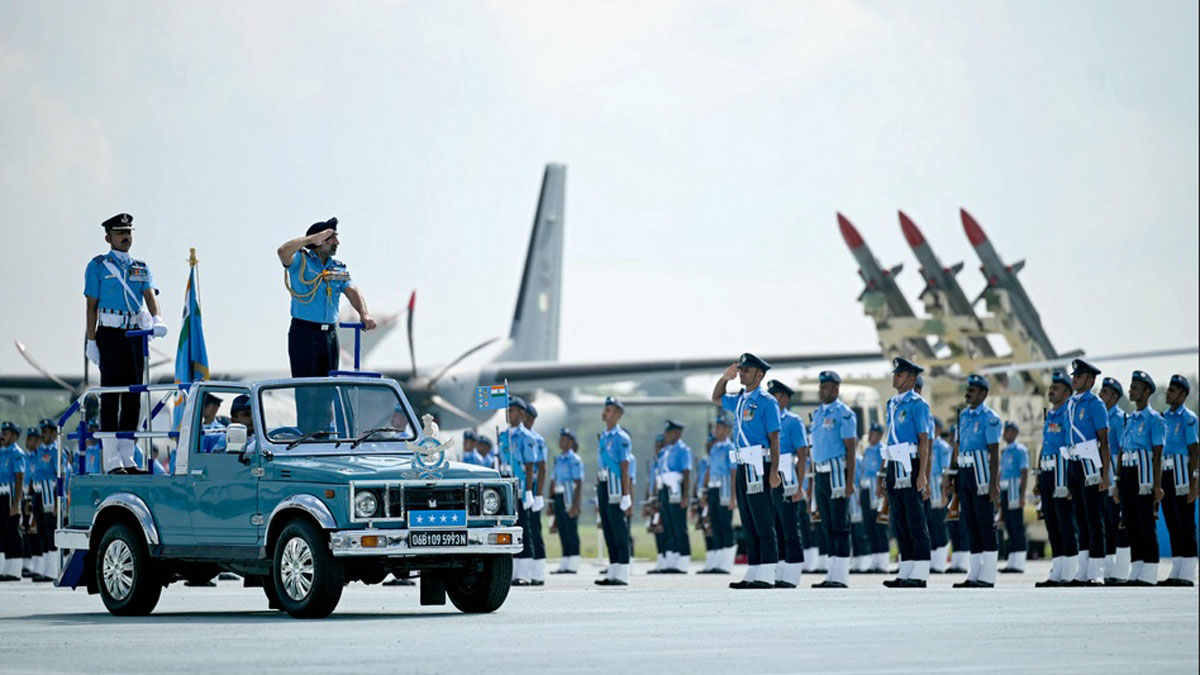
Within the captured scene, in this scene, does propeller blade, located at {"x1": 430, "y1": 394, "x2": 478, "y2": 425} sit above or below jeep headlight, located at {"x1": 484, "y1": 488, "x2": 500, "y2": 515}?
above

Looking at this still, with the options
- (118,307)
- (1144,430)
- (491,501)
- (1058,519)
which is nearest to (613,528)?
(1058,519)

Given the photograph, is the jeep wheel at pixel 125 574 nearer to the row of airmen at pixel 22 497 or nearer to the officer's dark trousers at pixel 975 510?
the officer's dark trousers at pixel 975 510

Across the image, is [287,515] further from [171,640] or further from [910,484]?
[910,484]

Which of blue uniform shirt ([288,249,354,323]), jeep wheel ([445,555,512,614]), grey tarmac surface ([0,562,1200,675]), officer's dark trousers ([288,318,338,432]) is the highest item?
blue uniform shirt ([288,249,354,323])

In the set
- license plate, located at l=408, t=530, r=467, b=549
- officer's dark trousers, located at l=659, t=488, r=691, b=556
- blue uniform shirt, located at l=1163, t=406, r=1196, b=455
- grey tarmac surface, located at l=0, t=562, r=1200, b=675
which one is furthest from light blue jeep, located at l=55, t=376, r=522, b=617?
officer's dark trousers, located at l=659, t=488, r=691, b=556

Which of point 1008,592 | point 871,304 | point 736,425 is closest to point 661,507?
point 736,425

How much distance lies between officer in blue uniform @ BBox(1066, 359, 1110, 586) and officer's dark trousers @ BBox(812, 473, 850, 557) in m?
2.01

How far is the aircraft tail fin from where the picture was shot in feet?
143

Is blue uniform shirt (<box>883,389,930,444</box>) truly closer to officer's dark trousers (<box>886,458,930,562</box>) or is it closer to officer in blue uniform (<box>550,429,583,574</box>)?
officer's dark trousers (<box>886,458,930,562</box>)

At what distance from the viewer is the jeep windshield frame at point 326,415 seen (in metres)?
12.6

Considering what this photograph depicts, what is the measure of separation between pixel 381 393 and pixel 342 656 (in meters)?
4.54

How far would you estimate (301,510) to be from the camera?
12.1 m

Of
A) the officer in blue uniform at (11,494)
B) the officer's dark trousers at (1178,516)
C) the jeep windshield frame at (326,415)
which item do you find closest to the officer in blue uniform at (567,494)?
the officer in blue uniform at (11,494)

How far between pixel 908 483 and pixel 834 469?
156 centimetres
